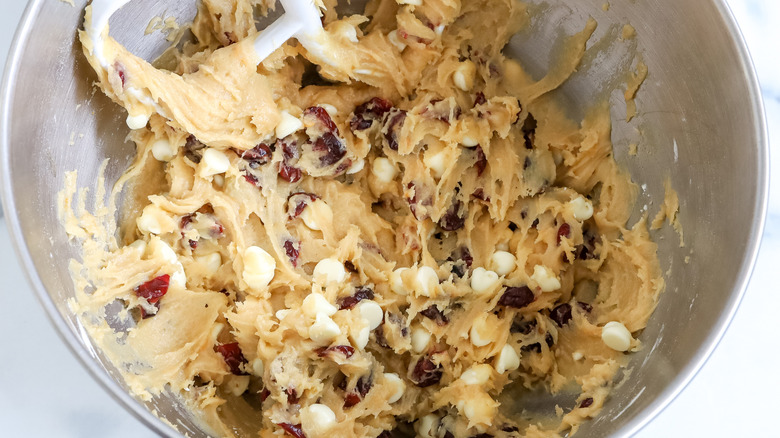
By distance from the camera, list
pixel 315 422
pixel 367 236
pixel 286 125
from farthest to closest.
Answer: pixel 367 236
pixel 286 125
pixel 315 422

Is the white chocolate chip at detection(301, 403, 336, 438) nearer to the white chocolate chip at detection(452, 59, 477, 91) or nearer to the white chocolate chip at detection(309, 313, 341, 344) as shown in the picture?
the white chocolate chip at detection(309, 313, 341, 344)

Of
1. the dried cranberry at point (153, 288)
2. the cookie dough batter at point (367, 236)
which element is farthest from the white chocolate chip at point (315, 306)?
the dried cranberry at point (153, 288)

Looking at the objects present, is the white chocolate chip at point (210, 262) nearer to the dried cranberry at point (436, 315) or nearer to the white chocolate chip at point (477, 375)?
the dried cranberry at point (436, 315)

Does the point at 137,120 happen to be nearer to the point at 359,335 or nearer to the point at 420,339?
the point at 359,335

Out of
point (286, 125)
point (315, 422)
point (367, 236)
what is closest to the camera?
point (315, 422)

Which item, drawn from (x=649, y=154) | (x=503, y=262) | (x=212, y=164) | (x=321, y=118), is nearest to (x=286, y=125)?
(x=321, y=118)

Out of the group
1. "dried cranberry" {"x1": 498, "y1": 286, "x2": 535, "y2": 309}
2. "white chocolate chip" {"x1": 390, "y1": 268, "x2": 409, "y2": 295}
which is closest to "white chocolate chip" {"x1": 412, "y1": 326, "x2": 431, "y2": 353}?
"white chocolate chip" {"x1": 390, "y1": 268, "x2": 409, "y2": 295}
